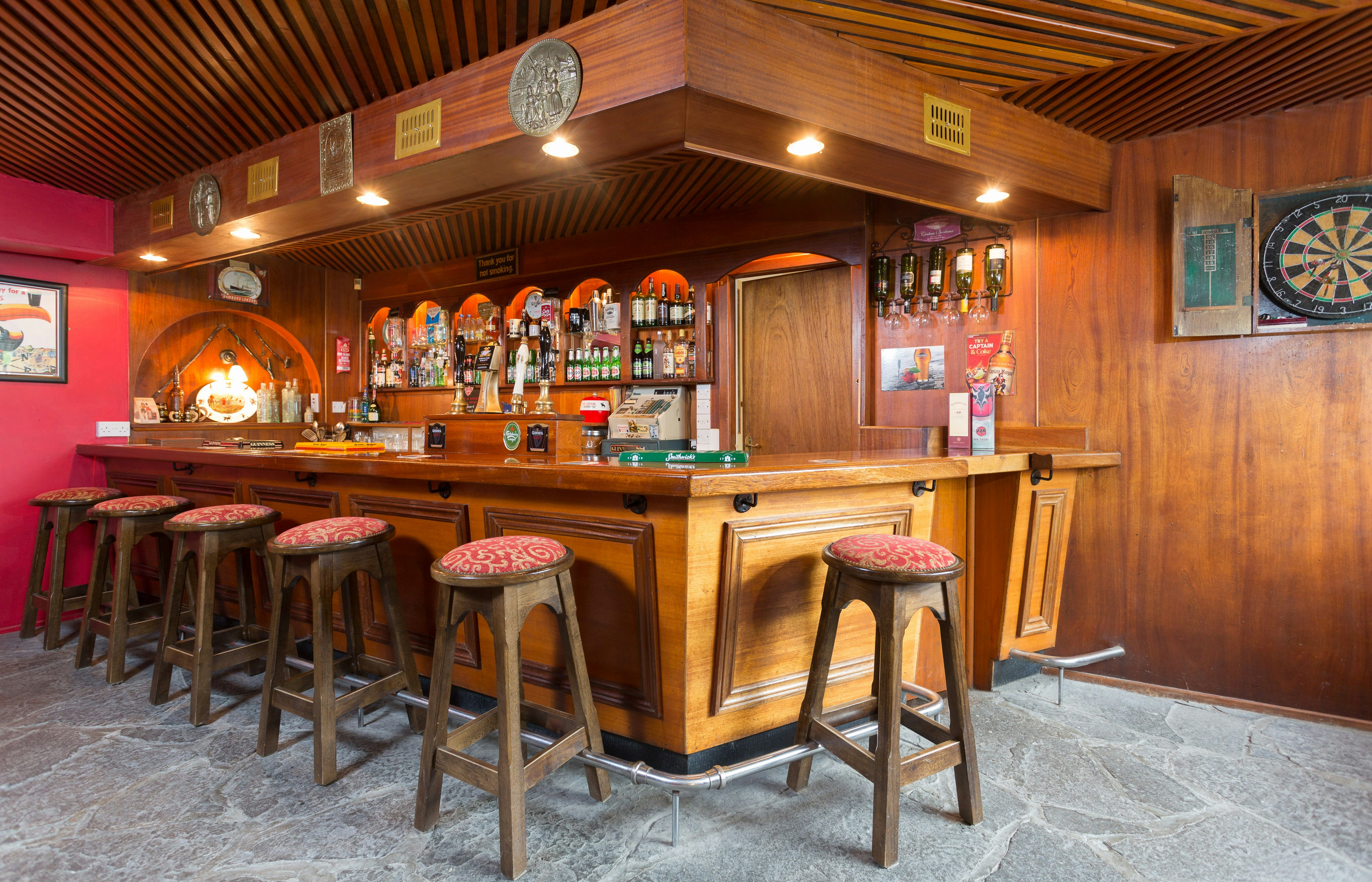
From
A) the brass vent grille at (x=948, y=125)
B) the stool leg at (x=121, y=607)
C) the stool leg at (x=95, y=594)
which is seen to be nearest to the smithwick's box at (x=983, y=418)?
the brass vent grille at (x=948, y=125)

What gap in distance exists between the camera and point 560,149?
2.65 m

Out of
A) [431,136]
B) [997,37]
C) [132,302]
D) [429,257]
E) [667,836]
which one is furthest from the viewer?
[429,257]

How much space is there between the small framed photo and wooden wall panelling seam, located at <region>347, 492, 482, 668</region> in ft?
9.90

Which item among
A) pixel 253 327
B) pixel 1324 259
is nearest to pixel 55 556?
pixel 253 327

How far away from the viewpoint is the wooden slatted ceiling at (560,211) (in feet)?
12.0

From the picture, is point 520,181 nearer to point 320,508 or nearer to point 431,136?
point 431,136

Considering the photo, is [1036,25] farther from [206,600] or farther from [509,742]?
[206,600]

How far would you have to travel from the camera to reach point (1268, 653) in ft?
10.1

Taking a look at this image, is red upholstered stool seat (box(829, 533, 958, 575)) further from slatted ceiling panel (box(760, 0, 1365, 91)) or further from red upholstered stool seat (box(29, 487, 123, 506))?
red upholstered stool seat (box(29, 487, 123, 506))

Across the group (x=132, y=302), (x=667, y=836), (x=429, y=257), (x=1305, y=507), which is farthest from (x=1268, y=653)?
(x=132, y=302)

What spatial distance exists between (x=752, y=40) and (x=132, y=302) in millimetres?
4960

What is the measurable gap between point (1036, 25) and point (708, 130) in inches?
48.4

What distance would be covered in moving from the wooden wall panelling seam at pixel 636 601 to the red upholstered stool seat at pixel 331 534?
0.58m

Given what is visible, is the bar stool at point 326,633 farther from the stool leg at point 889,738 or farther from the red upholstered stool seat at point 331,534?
the stool leg at point 889,738
